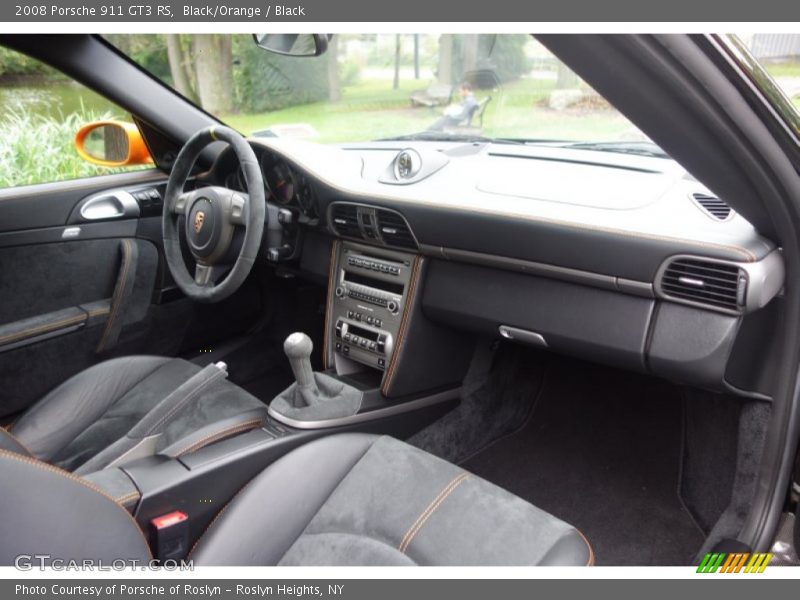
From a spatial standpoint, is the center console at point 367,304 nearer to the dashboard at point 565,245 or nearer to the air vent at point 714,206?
the dashboard at point 565,245

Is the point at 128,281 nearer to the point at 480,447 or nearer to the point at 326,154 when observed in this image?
the point at 326,154

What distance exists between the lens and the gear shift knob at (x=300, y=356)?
2.07 meters

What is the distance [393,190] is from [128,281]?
122 centimetres

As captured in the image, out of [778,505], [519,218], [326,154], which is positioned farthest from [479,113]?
[778,505]

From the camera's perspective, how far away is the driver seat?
1880 mm

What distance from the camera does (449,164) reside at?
2.40 metres

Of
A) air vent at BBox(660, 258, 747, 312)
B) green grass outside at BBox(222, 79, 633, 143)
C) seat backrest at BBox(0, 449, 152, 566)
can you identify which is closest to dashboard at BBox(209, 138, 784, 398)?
air vent at BBox(660, 258, 747, 312)

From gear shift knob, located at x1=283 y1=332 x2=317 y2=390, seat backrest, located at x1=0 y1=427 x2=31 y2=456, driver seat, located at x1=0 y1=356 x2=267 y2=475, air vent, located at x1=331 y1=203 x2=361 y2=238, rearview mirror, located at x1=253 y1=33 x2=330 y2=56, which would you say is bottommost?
driver seat, located at x1=0 y1=356 x2=267 y2=475

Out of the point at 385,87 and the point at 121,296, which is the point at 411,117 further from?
the point at 121,296

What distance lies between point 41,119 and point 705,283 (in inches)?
99.2

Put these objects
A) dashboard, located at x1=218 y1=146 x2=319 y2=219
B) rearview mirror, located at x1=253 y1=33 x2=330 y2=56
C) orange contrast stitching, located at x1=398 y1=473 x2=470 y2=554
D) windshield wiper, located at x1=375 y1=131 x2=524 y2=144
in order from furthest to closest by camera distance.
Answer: windshield wiper, located at x1=375 y1=131 x2=524 y2=144 → dashboard, located at x1=218 y1=146 x2=319 y2=219 → rearview mirror, located at x1=253 y1=33 x2=330 y2=56 → orange contrast stitching, located at x1=398 y1=473 x2=470 y2=554

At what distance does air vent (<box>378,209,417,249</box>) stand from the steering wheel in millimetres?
424

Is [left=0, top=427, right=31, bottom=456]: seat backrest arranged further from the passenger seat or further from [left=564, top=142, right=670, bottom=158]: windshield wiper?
[left=564, top=142, right=670, bottom=158]: windshield wiper

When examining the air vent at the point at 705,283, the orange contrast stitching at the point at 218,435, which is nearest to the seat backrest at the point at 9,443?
the orange contrast stitching at the point at 218,435
